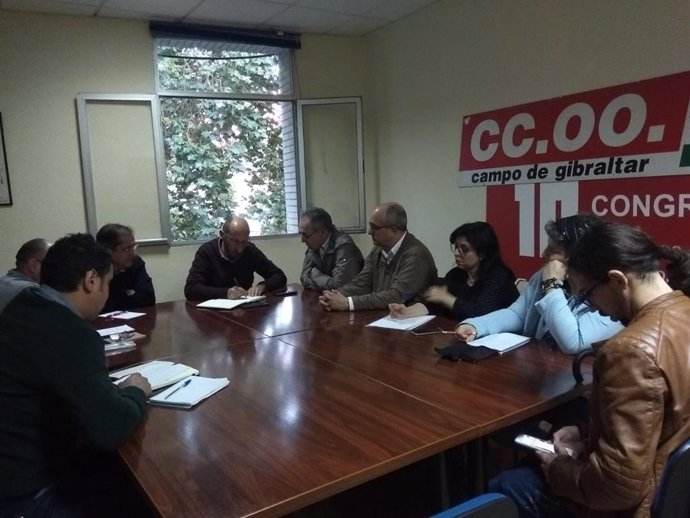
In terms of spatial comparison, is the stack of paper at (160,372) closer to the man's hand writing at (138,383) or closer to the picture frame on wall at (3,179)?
the man's hand writing at (138,383)

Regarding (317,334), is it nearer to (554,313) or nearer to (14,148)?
(554,313)

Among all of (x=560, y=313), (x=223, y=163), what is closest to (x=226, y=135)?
(x=223, y=163)

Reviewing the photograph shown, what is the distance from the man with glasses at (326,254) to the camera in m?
3.47

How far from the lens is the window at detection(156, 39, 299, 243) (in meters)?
4.38

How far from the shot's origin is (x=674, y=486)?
1.11m

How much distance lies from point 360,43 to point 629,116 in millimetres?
2694

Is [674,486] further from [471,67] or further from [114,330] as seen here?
[471,67]

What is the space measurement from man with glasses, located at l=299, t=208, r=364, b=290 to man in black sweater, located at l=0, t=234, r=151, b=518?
7.05ft

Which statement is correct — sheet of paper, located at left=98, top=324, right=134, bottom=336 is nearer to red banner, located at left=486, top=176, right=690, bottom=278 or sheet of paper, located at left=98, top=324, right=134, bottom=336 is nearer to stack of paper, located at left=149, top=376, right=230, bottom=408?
stack of paper, located at left=149, top=376, right=230, bottom=408

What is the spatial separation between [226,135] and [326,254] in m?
1.70

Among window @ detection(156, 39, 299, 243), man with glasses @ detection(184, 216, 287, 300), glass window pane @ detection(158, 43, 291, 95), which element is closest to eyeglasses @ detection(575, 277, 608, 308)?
man with glasses @ detection(184, 216, 287, 300)

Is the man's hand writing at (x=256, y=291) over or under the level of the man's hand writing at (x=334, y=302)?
under

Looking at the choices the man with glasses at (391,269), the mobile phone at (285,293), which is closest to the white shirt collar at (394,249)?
the man with glasses at (391,269)

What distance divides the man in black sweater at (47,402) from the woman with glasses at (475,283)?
147cm
